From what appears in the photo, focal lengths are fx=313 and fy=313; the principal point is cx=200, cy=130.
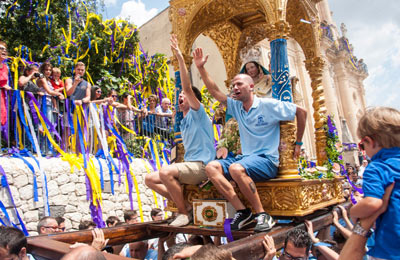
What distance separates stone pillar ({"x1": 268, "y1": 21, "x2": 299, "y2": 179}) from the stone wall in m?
4.25

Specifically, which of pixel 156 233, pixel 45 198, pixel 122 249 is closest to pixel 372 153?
pixel 156 233

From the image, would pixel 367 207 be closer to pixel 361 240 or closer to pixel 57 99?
pixel 361 240

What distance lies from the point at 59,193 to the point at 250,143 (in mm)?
4094

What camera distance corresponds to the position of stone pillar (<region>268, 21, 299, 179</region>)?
11.3ft

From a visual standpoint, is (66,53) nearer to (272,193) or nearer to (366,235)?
(272,193)

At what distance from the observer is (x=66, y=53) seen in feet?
38.2

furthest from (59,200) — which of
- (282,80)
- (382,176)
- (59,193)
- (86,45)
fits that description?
(86,45)

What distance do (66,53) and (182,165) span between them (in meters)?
9.97

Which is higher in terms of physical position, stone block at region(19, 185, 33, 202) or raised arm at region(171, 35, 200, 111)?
raised arm at region(171, 35, 200, 111)

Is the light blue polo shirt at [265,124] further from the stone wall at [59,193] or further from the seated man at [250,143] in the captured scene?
the stone wall at [59,193]

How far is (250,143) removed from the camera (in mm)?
3488

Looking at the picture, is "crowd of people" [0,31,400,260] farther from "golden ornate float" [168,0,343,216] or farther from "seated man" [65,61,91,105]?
"seated man" [65,61,91,105]

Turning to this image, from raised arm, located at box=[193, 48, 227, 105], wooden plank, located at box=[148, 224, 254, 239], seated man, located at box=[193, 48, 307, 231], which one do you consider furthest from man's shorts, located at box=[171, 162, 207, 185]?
raised arm, located at box=[193, 48, 227, 105]

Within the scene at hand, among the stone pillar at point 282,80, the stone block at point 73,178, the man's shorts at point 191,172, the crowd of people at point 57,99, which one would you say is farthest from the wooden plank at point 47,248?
the crowd of people at point 57,99
